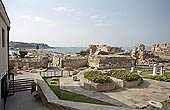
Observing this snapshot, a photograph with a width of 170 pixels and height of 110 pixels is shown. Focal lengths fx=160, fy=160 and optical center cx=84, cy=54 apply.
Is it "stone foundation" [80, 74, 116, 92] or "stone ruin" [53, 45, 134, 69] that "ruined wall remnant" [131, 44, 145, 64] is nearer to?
"stone ruin" [53, 45, 134, 69]

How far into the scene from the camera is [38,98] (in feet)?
32.9

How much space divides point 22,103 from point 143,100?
298 inches

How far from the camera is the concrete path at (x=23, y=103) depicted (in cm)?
880

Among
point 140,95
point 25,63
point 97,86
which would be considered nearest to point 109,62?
point 25,63

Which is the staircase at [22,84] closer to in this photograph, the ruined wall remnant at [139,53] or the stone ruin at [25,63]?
the stone ruin at [25,63]

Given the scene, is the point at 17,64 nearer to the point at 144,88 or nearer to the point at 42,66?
the point at 42,66

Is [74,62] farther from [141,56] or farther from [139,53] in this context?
[139,53]

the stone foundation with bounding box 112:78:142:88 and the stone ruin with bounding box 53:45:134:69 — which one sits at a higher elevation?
the stone ruin with bounding box 53:45:134:69

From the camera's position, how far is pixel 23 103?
9602 mm

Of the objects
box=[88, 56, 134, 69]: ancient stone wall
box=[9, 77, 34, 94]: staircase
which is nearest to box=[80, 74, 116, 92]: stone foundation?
box=[9, 77, 34, 94]: staircase

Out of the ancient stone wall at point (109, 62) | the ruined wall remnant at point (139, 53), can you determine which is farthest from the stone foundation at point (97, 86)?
the ruined wall remnant at point (139, 53)

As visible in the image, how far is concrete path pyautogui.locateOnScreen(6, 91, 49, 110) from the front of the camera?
8797mm

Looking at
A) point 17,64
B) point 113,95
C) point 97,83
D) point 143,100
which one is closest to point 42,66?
point 17,64

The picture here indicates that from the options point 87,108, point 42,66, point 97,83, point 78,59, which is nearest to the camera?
point 87,108
